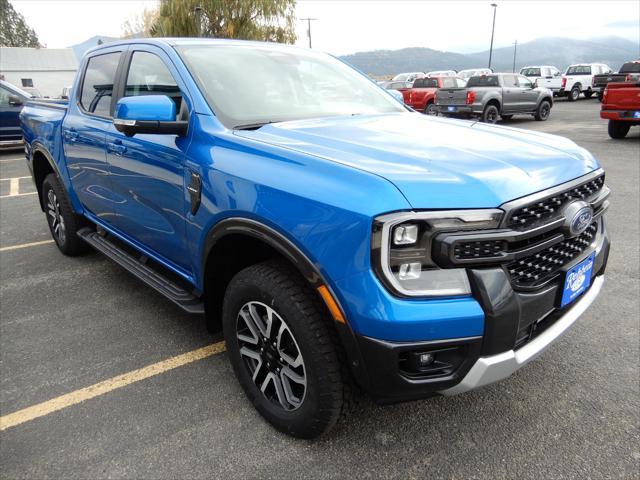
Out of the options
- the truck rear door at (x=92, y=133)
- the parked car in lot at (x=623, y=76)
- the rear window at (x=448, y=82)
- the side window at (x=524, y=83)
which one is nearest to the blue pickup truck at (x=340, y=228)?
the truck rear door at (x=92, y=133)

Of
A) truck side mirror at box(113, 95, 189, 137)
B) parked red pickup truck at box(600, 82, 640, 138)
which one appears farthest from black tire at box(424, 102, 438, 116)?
truck side mirror at box(113, 95, 189, 137)

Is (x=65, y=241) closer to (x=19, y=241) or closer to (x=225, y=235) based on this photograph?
(x=19, y=241)

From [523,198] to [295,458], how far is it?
1.44 m

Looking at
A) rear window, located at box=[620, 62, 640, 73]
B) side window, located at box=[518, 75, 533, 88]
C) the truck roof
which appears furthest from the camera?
rear window, located at box=[620, 62, 640, 73]

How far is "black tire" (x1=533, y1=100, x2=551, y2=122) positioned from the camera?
55.8ft

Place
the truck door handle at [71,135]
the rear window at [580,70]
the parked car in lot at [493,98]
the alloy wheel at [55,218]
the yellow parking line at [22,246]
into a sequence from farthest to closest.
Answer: the rear window at [580,70], the parked car in lot at [493,98], the yellow parking line at [22,246], the alloy wheel at [55,218], the truck door handle at [71,135]

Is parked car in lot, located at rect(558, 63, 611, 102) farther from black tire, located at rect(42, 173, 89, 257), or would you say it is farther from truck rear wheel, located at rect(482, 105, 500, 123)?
black tire, located at rect(42, 173, 89, 257)

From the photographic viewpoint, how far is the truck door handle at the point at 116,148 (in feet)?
10.1

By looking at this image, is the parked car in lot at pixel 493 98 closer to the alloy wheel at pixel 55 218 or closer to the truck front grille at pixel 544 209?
the alloy wheel at pixel 55 218

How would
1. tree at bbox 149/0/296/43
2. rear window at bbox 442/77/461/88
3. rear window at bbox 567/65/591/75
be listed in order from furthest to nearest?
rear window at bbox 567/65/591/75
tree at bbox 149/0/296/43
rear window at bbox 442/77/461/88

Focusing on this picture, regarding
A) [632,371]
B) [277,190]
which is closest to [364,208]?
[277,190]

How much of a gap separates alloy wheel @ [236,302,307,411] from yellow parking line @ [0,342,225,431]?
681 millimetres

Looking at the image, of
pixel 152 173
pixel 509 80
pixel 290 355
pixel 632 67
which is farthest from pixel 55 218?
pixel 632 67

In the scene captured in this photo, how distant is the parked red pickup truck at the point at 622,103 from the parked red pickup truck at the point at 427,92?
627 cm
